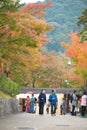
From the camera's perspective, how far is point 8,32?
2494 centimetres

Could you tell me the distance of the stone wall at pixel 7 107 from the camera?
24.0 meters

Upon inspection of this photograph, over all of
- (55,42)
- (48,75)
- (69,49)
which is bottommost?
(55,42)

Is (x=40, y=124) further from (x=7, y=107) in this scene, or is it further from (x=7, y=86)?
(x=7, y=86)

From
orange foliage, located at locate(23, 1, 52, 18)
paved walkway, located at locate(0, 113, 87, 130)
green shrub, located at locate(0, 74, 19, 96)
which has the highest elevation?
orange foliage, located at locate(23, 1, 52, 18)

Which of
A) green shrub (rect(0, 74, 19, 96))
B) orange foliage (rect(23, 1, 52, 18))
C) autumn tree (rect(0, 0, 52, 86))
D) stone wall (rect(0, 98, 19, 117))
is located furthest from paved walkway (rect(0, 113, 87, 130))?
green shrub (rect(0, 74, 19, 96))

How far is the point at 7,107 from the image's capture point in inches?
1021

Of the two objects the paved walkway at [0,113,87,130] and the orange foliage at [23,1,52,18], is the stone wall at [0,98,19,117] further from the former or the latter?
the orange foliage at [23,1,52,18]

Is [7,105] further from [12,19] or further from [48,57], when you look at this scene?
[48,57]

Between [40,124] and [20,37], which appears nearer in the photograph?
[40,124]

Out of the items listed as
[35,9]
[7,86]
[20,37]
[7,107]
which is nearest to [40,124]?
[20,37]

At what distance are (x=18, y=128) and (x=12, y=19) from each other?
651cm

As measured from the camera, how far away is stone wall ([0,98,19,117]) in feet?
78.6

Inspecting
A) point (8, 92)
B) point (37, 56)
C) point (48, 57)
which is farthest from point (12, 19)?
point (48, 57)

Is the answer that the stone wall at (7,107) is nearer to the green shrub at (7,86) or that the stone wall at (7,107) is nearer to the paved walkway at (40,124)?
the green shrub at (7,86)
